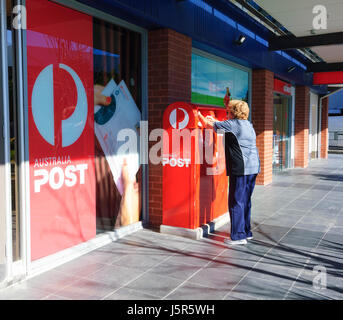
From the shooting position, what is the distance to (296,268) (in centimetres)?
393

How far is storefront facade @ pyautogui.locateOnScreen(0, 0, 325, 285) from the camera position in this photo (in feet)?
11.5

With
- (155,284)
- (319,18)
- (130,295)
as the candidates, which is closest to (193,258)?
(155,284)

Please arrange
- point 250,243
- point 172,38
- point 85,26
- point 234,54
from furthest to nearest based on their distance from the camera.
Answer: point 234,54
point 172,38
point 250,243
point 85,26

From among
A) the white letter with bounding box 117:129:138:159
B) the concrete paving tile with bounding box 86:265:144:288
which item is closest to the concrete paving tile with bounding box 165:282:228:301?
the concrete paving tile with bounding box 86:265:144:288

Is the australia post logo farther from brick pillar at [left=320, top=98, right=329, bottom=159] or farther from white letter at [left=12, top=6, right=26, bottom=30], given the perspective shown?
brick pillar at [left=320, top=98, right=329, bottom=159]

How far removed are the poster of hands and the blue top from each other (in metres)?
1.22

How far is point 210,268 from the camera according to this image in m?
3.94

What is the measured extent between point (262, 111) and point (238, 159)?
4.78 metres

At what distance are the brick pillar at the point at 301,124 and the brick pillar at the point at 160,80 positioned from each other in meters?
8.29

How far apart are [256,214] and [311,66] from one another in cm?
756

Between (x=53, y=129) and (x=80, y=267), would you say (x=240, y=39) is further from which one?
(x=80, y=267)

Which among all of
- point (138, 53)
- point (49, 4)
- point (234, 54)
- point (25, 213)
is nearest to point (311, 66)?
point (234, 54)

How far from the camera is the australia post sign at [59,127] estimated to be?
3.71 m
